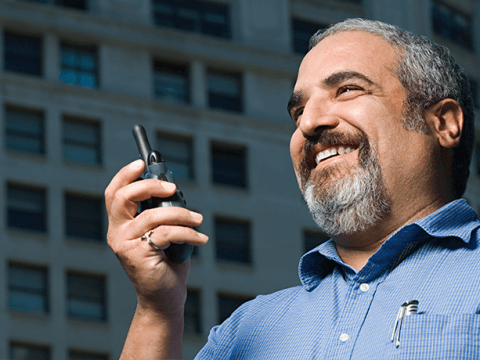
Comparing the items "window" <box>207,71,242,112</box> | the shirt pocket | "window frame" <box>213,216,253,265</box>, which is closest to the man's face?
the shirt pocket

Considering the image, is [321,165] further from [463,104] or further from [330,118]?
[463,104]

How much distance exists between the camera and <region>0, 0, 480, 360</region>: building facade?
31.2 metres

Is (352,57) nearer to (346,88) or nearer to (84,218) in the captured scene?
(346,88)

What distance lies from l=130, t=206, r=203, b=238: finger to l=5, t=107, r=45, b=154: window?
30.5m

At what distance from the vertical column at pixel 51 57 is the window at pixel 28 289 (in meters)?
7.22

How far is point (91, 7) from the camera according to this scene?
35.5 metres

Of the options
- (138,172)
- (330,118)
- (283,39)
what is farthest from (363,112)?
(283,39)

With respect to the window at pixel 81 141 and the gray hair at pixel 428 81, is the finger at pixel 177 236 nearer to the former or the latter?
the gray hair at pixel 428 81

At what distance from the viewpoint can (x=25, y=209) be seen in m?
31.8

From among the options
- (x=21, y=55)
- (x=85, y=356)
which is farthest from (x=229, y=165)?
(x=85, y=356)

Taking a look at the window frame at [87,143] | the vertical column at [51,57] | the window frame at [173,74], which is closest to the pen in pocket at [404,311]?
the window frame at [87,143]

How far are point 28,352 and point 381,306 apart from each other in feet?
91.6

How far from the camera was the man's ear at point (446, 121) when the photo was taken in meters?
4.20

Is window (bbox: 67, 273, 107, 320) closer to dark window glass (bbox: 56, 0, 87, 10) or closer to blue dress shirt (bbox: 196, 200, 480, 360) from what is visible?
dark window glass (bbox: 56, 0, 87, 10)
